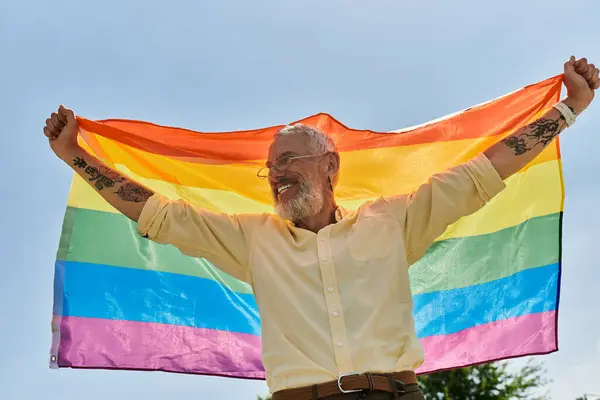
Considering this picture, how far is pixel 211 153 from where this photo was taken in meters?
5.52

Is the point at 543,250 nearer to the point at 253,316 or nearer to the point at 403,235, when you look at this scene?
the point at 403,235

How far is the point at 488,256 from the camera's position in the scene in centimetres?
→ 538

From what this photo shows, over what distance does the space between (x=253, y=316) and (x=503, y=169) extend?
2.02m

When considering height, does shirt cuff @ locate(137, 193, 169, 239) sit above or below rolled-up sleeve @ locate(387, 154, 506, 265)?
above

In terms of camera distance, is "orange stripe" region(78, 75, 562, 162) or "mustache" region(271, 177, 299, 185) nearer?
"mustache" region(271, 177, 299, 185)

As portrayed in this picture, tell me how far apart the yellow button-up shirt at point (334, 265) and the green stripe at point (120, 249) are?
1.03m

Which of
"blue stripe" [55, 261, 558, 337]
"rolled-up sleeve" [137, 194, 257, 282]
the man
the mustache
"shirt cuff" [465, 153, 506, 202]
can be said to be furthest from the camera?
"blue stripe" [55, 261, 558, 337]

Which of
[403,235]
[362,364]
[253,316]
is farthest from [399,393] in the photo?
[253,316]

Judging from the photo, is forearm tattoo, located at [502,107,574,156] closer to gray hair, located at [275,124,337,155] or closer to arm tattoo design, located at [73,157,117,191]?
gray hair, located at [275,124,337,155]

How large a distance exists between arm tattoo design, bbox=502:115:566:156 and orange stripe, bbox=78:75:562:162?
0.84 metres

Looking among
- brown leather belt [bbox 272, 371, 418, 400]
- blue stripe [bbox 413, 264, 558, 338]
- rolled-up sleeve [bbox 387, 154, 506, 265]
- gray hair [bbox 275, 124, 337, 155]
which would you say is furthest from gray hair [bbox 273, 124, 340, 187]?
brown leather belt [bbox 272, 371, 418, 400]

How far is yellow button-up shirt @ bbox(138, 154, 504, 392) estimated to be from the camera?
3926 millimetres

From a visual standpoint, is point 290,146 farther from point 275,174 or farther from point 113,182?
point 113,182

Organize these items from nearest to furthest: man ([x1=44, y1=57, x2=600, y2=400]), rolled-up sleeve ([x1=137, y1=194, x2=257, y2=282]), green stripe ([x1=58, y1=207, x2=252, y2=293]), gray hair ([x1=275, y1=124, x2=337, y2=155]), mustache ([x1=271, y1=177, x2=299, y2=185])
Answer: man ([x1=44, y1=57, x2=600, y2=400]) → rolled-up sleeve ([x1=137, y1=194, x2=257, y2=282]) → mustache ([x1=271, y1=177, x2=299, y2=185]) → gray hair ([x1=275, y1=124, x2=337, y2=155]) → green stripe ([x1=58, y1=207, x2=252, y2=293])
